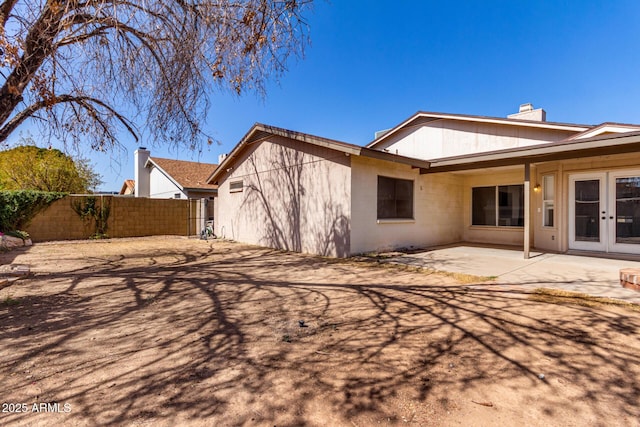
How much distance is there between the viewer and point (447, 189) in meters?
11.6

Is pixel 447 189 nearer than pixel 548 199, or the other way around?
pixel 548 199

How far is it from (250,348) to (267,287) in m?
2.43

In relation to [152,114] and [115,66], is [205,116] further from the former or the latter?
[115,66]

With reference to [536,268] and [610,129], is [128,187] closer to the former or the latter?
[536,268]

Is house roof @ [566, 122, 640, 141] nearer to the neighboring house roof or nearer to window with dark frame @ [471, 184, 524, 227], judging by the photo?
window with dark frame @ [471, 184, 524, 227]

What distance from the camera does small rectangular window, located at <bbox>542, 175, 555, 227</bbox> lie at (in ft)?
30.7

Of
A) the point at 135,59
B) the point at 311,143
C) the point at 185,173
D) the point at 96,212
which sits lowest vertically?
the point at 96,212

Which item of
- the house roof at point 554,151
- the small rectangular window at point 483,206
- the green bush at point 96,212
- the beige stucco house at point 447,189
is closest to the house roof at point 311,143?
the beige stucco house at point 447,189

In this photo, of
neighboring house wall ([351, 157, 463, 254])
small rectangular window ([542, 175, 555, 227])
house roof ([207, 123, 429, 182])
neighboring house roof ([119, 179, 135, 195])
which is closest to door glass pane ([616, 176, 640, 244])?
small rectangular window ([542, 175, 555, 227])

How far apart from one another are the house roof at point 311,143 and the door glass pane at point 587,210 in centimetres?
422

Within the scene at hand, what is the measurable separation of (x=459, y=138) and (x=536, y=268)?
7.42 m

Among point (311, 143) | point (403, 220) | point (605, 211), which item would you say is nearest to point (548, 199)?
point (605, 211)

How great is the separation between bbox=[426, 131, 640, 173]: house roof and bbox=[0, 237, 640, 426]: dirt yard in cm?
385

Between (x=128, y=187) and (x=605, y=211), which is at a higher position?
(x=128, y=187)
